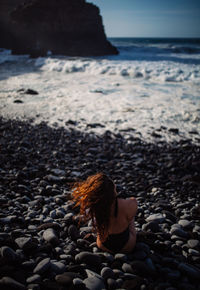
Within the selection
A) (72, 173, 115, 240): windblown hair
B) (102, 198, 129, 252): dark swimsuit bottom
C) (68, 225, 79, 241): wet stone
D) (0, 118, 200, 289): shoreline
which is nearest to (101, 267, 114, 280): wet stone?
(0, 118, 200, 289): shoreline

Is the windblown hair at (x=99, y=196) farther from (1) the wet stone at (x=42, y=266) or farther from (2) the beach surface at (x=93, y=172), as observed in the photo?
(1) the wet stone at (x=42, y=266)

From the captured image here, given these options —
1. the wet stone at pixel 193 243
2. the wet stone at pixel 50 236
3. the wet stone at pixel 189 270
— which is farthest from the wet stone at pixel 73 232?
the wet stone at pixel 193 243

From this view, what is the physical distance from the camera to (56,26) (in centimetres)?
3078

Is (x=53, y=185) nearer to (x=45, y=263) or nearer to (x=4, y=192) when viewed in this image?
(x=4, y=192)

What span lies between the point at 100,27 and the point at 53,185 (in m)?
33.8

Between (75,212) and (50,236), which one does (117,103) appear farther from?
(50,236)

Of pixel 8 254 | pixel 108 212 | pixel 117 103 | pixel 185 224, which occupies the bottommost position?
pixel 185 224

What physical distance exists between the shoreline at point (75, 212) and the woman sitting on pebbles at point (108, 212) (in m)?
0.13

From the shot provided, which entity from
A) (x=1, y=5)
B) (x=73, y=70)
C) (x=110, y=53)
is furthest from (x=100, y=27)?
(x=1, y=5)

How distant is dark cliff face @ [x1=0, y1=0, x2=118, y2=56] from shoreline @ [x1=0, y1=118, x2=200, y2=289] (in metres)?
27.1

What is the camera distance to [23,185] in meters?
3.34

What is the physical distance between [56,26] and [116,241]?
1361 inches

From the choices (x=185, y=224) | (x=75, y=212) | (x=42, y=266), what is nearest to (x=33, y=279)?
(x=42, y=266)

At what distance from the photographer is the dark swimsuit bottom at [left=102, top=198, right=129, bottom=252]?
81.2 inches
